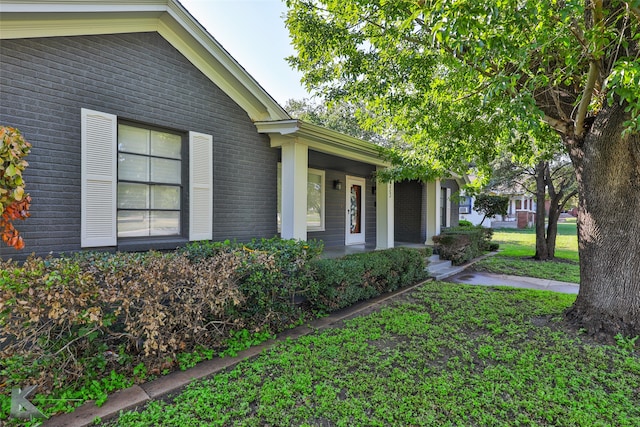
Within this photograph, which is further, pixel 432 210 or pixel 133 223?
pixel 432 210

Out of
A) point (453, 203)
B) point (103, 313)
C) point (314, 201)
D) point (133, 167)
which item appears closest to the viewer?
point (103, 313)

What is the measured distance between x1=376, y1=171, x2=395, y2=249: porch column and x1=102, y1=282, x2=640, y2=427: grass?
14.8ft

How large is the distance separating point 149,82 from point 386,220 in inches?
256

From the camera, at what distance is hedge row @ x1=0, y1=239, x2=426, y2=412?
9.41 feet

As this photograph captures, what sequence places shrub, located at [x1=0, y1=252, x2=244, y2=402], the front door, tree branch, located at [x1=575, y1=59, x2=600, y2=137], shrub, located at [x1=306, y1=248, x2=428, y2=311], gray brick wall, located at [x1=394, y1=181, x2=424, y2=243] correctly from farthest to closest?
gray brick wall, located at [x1=394, y1=181, x2=424, y2=243] → the front door → shrub, located at [x1=306, y1=248, x2=428, y2=311] → tree branch, located at [x1=575, y1=59, x2=600, y2=137] → shrub, located at [x1=0, y1=252, x2=244, y2=402]

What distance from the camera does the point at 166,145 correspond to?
5449mm

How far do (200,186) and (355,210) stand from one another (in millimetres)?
6403

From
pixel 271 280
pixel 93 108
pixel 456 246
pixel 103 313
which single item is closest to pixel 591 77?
pixel 271 280

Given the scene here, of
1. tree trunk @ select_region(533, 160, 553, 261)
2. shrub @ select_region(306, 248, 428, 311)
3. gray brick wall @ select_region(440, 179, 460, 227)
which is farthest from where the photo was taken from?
gray brick wall @ select_region(440, 179, 460, 227)

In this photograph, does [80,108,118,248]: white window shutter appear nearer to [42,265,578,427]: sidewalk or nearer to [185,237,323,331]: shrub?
[185,237,323,331]: shrub

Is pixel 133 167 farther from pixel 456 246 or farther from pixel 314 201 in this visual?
pixel 456 246

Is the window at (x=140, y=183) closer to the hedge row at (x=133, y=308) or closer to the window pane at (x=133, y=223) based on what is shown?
the window pane at (x=133, y=223)

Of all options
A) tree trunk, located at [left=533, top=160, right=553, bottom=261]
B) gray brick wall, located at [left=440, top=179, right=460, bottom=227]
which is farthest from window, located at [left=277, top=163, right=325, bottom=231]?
gray brick wall, located at [left=440, top=179, right=460, bottom=227]

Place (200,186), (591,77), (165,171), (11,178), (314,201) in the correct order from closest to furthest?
(11,178), (591,77), (165,171), (200,186), (314,201)
